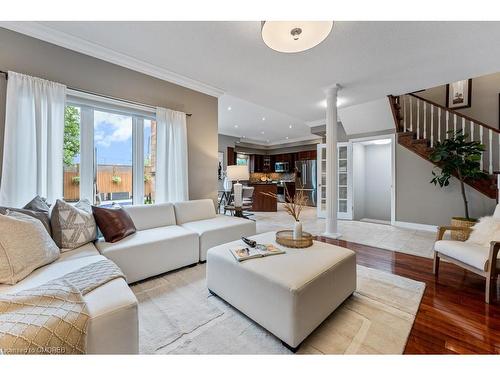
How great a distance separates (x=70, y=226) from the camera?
1961mm

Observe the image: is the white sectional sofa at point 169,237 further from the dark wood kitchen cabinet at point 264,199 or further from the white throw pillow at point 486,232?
the dark wood kitchen cabinet at point 264,199

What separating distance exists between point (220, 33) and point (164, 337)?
9.30 feet

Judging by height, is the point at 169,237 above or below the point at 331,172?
below

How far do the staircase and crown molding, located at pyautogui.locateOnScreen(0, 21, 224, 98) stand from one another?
411 centimetres

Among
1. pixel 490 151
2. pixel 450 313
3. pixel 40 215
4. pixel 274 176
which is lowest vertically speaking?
pixel 450 313

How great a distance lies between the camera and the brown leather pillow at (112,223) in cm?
221

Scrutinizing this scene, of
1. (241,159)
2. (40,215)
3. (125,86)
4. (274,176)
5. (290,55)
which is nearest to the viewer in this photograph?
(40,215)

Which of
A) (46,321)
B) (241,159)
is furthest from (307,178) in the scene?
(46,321)

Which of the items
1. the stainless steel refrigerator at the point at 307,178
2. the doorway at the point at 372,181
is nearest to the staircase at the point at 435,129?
the doorway at the point at 372,181

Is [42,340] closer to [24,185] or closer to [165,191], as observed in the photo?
[24,185]

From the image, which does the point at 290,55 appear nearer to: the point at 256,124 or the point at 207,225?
the point at 207,225

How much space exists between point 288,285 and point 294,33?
1.91 metres

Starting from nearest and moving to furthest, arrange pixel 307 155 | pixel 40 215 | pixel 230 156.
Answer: pixel 40 215 → pixel 230 156 → pixel 307 155

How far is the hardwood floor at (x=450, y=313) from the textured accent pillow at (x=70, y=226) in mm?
2745
